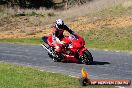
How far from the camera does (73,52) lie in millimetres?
20375

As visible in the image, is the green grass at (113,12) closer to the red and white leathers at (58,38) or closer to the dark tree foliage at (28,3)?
the red and white leathers at (58,38)

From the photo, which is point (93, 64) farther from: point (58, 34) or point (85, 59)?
point (58, 34)

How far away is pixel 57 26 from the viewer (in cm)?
2064

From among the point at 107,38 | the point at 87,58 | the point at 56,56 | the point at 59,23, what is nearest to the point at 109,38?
the point at 107,38

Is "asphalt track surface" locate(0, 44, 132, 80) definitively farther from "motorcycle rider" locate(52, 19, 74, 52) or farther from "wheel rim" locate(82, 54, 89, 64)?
"motorcycle rider" locate(52, 19, 74, 52)

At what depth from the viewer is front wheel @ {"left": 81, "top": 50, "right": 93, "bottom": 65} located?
1957cm

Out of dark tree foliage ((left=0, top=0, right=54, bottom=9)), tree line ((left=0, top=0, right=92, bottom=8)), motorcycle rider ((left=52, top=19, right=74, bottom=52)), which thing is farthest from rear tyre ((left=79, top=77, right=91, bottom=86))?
dark tree foliage ((left=0, top=0, right=54, bottom=9))

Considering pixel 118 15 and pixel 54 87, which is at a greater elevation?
pixel 54 87

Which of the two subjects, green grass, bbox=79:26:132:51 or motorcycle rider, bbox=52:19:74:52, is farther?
green grass, bbox=79:26:132:51

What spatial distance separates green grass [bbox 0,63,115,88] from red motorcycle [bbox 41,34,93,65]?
397 cm

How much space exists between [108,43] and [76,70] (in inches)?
584

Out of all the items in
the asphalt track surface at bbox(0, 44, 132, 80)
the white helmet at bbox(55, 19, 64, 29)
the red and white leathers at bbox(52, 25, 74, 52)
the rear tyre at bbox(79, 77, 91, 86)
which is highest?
the white helmet at bbox(55, 19, 64, 29)

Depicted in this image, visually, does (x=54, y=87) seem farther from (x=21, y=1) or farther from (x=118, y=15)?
(x=21, y=1)

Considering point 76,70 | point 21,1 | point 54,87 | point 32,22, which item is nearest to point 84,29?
point 32,22
